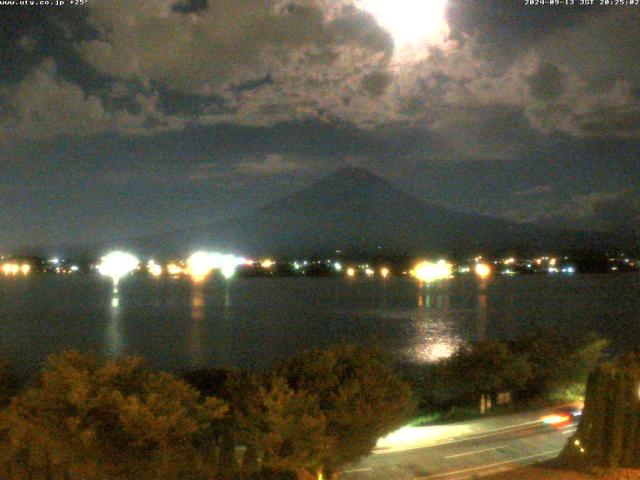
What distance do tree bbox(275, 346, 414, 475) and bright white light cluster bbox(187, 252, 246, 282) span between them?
3953 inches

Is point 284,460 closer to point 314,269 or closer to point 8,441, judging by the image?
point 8,441

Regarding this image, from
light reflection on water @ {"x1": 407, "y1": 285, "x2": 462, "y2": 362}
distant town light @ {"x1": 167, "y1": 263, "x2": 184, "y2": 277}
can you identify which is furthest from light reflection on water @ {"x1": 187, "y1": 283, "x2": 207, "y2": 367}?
distant town light @ {"x1": 167, "y1": 263, "x2": 184, "y2": 277}

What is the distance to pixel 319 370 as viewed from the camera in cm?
855

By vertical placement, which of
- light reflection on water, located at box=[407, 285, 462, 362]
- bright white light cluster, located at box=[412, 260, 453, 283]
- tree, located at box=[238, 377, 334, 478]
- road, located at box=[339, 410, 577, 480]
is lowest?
light reflection on water, located at box=[407, 285, 462, 362]

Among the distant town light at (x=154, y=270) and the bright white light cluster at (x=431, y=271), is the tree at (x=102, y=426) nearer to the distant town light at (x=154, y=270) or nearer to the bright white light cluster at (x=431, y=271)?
the bright white light cluster at (x=431, y=271)

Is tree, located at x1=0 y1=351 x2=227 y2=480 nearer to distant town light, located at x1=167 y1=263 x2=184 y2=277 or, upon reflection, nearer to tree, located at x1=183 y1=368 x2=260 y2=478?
tree, located at x1=183 y1=368 x2=260 y2=478

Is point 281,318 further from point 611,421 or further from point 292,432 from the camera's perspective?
point 292,432

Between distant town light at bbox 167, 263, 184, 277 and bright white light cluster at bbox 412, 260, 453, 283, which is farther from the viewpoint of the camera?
distant town light at bbox 167, 263, 184, 277

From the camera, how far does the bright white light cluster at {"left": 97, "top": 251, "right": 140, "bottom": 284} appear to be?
107644mm

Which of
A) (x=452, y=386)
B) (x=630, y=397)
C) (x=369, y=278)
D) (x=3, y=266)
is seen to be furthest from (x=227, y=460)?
(x=3, y=266)

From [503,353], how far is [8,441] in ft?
38.1

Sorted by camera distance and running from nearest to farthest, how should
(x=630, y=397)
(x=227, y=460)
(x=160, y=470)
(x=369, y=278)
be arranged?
(x=160, y=470), (x=227, y=460), (x=630, y=397), (x=369, y=278)

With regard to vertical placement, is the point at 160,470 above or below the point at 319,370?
below

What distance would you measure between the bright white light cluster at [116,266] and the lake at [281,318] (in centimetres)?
1936
